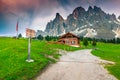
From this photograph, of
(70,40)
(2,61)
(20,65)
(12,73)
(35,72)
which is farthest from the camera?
(70,40)

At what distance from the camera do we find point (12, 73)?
22641 millimetres

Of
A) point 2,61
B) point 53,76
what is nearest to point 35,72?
point 53,76

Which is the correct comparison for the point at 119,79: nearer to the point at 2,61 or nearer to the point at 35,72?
the point at 35,72

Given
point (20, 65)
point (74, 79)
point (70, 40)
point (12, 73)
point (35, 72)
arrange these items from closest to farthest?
1. point (74, 79)
2. point (12, 73)
3. point (35, 72)
4. point (20, 65)
5. point (70, 40)

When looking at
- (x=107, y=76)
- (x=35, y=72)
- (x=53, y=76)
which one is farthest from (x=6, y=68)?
(x=107, y=76)

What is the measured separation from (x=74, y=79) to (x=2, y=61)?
43.7 ft

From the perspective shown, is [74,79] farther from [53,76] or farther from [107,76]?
[107,76]

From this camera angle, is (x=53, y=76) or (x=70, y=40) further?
(x=70, y=40)

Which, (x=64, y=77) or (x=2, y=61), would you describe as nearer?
(x=64, y=77)

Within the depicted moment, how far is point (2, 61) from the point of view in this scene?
96.0ft

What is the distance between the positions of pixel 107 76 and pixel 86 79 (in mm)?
3492

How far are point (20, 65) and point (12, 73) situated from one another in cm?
412

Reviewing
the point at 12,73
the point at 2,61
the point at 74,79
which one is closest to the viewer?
A: the point at 74,79

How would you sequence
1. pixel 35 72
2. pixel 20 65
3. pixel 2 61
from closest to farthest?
pixel 35 72 < pixel 20 65 < pixel 2 61
